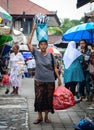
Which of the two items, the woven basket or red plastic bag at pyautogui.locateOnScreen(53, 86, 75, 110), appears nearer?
red plastic bag at pyautogui.locateOnScreen(53, 86, 75, 110)

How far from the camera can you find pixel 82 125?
6.77 meters

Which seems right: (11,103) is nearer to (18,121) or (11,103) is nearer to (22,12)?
(18,121)

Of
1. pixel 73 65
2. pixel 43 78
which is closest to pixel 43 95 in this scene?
pixel 43 78

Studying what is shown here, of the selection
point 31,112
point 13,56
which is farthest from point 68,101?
point 13,56

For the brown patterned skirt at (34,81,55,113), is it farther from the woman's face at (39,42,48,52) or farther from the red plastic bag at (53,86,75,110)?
the woman's face at (39,42,48,52)

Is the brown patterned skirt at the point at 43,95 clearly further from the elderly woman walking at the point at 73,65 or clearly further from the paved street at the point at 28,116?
the elderly woman walking at the point at 73,65

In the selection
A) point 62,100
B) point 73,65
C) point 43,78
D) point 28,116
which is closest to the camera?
point 62,100

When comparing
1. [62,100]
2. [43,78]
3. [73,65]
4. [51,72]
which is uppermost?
[51,72]

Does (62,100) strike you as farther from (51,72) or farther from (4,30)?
(4,30)

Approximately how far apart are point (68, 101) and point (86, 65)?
2.95 m

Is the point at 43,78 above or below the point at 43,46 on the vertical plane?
below

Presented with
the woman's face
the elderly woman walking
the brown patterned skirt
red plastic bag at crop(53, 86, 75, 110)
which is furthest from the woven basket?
red plastic bag at crop(53, 86, 75, 110)

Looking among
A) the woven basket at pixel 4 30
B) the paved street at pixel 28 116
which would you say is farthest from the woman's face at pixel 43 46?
the woven basket at pixel 4 30

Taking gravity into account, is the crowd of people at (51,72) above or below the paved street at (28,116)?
above
